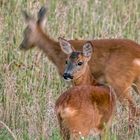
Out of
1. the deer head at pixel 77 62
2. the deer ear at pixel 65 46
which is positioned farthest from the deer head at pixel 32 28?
the deer head at pixel 77 62

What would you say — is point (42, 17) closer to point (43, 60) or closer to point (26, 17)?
point (26, 17)

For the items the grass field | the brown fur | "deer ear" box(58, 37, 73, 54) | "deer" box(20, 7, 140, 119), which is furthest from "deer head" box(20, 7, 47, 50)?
the brown fur

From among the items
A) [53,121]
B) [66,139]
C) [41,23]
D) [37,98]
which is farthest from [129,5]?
[66,139]

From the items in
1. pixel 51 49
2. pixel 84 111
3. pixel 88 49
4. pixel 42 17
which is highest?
pixel 42 17

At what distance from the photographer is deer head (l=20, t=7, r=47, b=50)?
1085cm

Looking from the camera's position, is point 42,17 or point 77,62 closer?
point 77,62

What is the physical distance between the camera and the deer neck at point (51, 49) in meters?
10.3

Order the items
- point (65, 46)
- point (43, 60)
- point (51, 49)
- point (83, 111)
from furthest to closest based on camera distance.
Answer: point (51, 49) < point (43, 60) < point (65, 46) < point (83, 111)

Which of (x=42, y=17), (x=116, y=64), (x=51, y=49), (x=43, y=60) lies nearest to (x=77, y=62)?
(x=116, y=64)

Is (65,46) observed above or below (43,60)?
above

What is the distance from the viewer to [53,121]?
823 cm

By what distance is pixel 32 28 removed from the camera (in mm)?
10969

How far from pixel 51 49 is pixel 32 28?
0.59 m

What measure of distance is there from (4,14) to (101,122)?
13.7 feet
